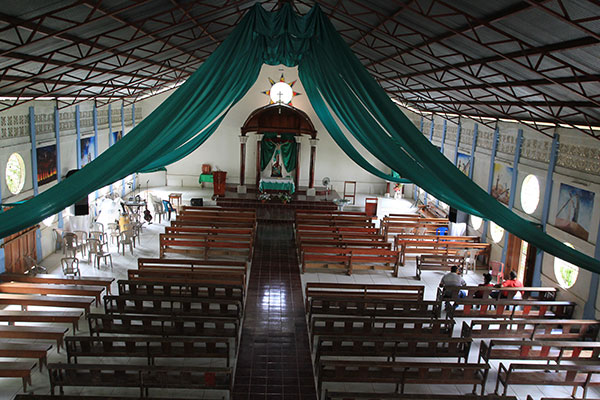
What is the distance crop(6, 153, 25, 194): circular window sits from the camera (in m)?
13.3

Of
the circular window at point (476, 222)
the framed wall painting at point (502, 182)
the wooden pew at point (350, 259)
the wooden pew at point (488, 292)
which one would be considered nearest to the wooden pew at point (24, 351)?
the wooden pew at point (350, 259)

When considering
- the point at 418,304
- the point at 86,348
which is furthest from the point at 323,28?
A: the point at 86,348

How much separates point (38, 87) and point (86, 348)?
9.27 metres

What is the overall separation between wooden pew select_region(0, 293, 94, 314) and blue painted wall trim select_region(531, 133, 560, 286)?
12636mm

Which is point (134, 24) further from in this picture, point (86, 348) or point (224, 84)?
point (86, 348)

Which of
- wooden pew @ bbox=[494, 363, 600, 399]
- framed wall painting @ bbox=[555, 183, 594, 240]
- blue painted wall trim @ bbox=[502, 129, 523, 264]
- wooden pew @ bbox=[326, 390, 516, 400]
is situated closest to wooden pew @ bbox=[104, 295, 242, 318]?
wooden pew @ bbox=[326, 390, 516, 400]

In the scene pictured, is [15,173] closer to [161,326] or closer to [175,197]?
[161,326]

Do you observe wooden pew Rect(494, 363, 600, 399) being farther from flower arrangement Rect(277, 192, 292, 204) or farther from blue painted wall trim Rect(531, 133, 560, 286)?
flower arrangement Rect(277, 192, 292, 204)

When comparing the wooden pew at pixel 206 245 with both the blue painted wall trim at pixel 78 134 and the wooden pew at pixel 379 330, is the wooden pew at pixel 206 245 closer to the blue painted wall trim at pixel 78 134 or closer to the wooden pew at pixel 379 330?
the blue painted wall trim at pixel 78 134

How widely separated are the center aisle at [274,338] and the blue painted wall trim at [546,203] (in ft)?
24.1

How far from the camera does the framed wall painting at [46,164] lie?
1493cm

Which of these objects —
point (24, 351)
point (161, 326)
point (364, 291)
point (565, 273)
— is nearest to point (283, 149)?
point (364, 291)

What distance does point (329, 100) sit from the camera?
10.6 meters

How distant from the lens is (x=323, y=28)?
882cm
